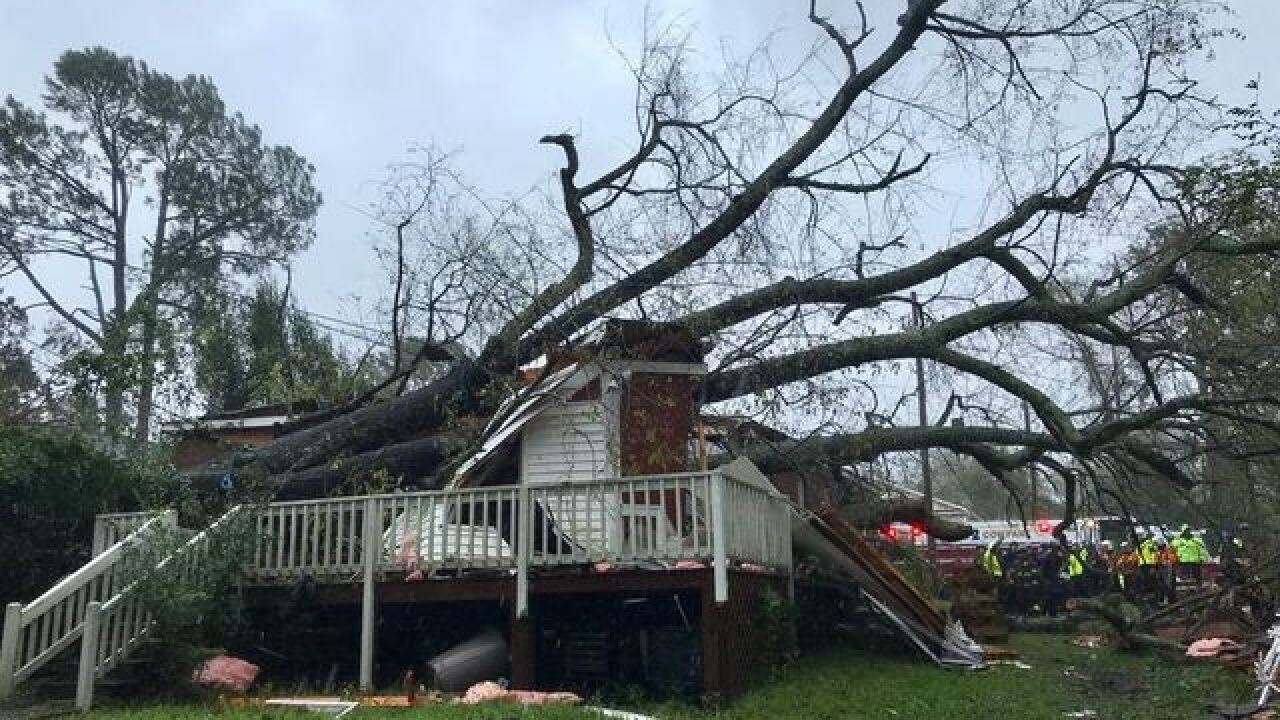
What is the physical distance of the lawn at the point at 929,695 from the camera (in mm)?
8945

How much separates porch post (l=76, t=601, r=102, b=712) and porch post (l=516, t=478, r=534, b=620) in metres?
3.53

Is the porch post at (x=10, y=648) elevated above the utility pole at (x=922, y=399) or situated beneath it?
situated beneath

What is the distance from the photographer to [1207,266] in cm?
1583

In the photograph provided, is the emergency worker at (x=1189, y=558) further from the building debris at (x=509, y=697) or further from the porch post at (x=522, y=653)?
the building debris at (x=509, y=697)

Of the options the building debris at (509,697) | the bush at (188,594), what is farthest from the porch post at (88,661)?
the building debris at (509,697)

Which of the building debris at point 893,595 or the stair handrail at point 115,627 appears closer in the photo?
the stair handrail at point 115,627

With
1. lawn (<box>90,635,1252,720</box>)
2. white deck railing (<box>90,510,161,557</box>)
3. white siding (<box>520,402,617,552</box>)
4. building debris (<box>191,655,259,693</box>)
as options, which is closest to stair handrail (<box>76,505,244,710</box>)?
lawn (<box>90,635,1252,720</box>)

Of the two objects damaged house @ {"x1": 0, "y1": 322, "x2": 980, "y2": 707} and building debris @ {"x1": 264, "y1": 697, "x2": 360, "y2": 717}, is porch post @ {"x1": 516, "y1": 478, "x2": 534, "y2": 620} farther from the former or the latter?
building debris @ {"x1": 264, "y1": 697, "x2": 360, "y2": 717}

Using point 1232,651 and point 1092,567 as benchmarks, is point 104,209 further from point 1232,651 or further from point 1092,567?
point 1232,651

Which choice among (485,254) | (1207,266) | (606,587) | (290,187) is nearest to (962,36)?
(1207,266)

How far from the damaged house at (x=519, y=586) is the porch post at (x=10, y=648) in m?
0.01

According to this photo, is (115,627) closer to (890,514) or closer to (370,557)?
(370,557)

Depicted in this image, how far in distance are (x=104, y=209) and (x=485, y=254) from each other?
19.4 m

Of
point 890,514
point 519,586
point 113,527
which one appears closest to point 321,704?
point 519,586
